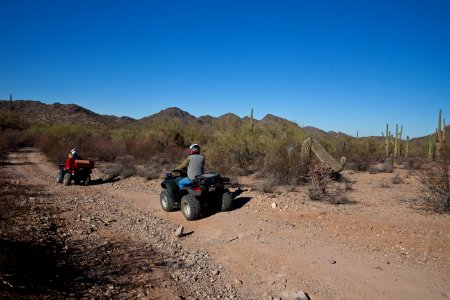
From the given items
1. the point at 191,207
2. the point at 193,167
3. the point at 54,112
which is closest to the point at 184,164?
the point at 193,167

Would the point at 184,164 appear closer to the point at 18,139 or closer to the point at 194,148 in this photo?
the point at 194,148

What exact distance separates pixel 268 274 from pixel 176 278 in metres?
1.46

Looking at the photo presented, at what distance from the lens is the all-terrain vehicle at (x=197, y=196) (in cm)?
787

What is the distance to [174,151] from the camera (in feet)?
80.1

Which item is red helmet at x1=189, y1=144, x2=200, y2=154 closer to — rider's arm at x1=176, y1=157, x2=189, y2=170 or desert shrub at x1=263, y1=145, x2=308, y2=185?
rider's arm at x1=176, y1=157, x2=189, y2=170

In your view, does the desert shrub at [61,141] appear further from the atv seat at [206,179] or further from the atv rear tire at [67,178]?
the atv seat at [206,179]

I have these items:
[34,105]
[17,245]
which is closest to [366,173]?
[17,245]

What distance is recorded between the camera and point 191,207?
313 inches

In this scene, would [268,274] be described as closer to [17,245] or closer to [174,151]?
[17,245]

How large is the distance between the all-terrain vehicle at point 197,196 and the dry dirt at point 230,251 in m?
0.31

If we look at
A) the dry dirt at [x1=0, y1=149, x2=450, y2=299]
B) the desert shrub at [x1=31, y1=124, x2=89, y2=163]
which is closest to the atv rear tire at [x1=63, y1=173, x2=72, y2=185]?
the dry dirt at [x1=0, y1=149, x2=450, y2=299]

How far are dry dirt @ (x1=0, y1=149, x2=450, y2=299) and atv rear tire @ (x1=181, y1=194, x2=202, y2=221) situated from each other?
0.73 feet

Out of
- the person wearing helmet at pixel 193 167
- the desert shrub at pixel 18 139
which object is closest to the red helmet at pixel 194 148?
the person wearing helmet at pixel 193 167

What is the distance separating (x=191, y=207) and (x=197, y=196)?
0.30 meters
